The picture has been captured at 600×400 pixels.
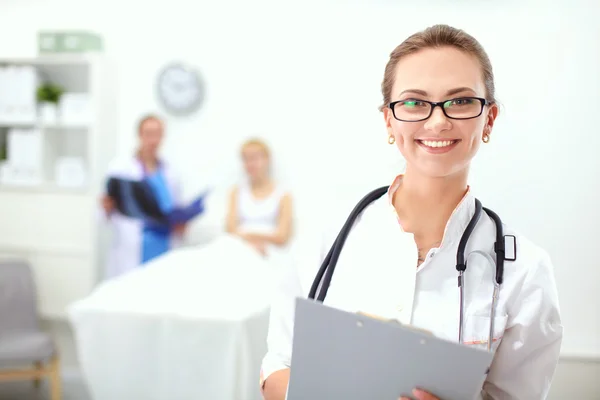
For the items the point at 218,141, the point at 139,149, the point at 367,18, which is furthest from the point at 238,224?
the point at 367,18

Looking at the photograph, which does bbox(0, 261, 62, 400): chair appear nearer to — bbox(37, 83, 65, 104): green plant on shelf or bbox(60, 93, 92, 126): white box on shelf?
bbox(60, 93, 92, 126): white box on shelf

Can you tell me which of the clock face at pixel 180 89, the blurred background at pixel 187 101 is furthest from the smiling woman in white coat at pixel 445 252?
the clock face at pixel 180 89

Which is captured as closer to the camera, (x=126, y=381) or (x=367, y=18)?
(x=126, y=381)

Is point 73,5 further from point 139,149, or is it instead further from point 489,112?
point 489,112

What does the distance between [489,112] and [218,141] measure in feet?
9.50

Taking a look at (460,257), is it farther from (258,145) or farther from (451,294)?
(258,145)

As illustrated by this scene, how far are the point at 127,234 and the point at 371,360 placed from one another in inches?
128

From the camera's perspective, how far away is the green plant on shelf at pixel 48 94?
13.3ft

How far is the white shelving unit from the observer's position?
3963mm

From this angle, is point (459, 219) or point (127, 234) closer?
point (459, 219)

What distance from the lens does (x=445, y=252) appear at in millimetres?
1118

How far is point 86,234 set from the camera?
402cm

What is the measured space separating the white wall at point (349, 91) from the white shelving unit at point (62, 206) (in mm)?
197

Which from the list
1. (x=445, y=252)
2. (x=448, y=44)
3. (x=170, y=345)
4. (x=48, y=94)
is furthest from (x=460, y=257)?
(x=48, y=94)
